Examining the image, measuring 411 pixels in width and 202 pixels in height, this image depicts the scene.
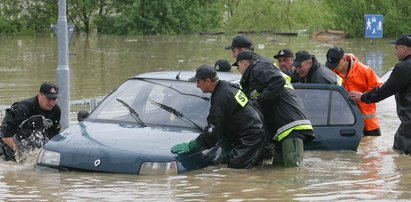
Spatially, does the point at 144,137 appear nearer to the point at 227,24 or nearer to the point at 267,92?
the point at 267,92

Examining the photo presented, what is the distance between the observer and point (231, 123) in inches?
384

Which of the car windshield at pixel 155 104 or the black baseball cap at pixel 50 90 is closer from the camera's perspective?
the car windshield at pixel 155 104

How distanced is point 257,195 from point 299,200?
0.44 m

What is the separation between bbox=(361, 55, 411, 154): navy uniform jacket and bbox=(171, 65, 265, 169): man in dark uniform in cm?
187

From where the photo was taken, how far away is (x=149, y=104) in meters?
10.4

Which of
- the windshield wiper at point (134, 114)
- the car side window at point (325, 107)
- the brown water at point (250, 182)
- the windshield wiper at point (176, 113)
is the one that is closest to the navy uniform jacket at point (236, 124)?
the brown water at point (250, 182)

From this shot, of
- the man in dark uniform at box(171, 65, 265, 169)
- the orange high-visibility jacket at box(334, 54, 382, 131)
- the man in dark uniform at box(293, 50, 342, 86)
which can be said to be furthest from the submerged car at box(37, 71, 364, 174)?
the orange high-visibility jacket at box(334, 54, 382, 131)

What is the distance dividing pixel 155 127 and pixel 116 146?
78 centimetres

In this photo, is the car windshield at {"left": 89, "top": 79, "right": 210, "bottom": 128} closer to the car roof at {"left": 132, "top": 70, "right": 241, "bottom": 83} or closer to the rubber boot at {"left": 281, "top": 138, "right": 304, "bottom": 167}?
the car roof at {"left": 132, "top": 70, "right": 241, "bottom": 83}

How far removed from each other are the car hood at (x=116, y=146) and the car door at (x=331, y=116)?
1.64 metres

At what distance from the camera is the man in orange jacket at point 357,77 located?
12180 millimetres

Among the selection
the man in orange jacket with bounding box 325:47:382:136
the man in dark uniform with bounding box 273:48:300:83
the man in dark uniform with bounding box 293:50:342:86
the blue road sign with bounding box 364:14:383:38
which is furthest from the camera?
the blue road sign with bounding box 364:14:383:38

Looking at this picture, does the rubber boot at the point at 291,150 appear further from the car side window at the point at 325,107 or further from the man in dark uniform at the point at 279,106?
the car side window at the point at 325,107

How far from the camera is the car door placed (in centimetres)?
1081
